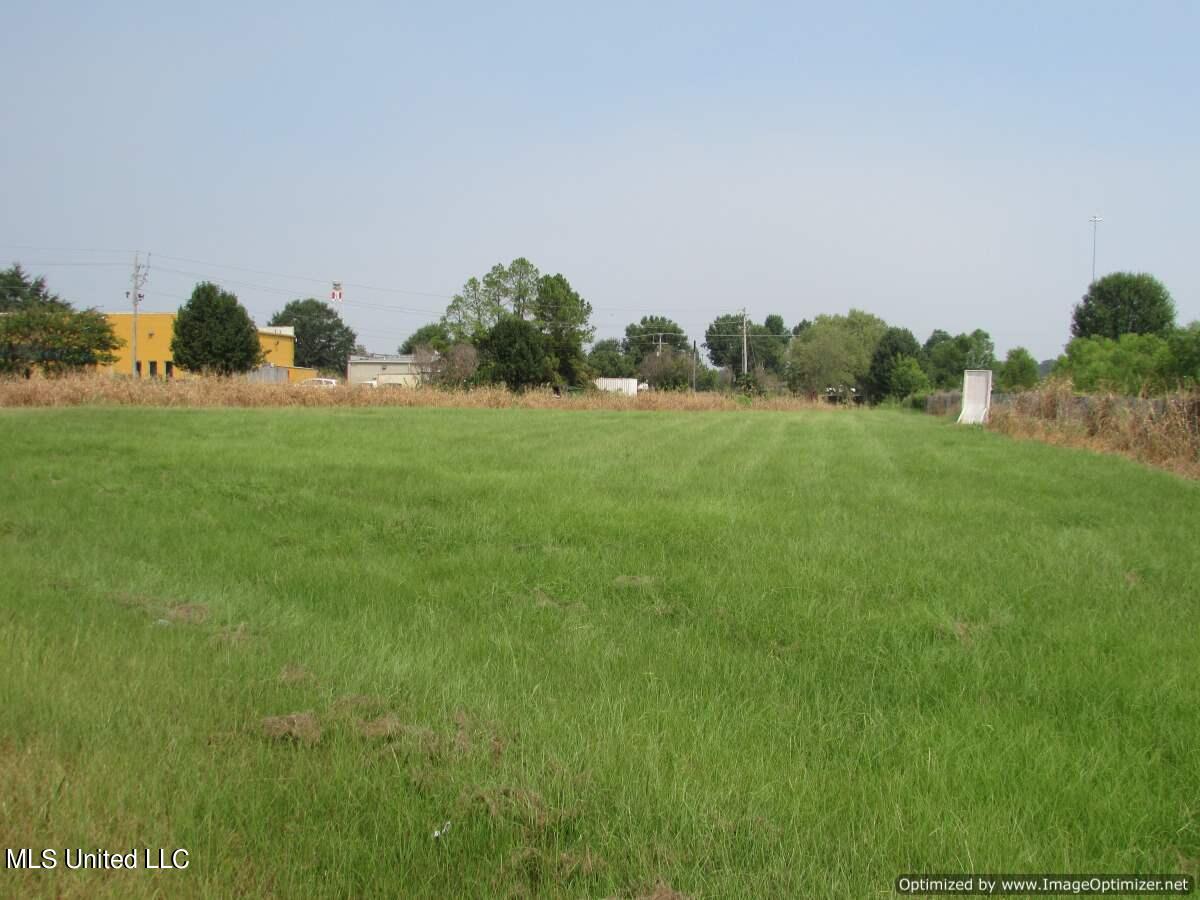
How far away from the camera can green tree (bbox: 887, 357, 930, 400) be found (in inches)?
2571

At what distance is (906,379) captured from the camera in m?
67.4

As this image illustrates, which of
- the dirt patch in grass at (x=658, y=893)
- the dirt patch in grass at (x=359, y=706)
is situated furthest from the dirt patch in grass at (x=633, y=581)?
the dirt patch in grass at (x=658, y=893)

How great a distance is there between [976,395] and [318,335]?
9016 centimetres

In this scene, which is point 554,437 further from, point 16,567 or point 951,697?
point 951,697

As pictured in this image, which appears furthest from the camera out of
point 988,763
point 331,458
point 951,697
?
point 331,458

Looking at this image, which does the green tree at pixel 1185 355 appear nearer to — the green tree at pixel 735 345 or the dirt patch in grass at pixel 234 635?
the dirt patch in grass at pixel 234 635

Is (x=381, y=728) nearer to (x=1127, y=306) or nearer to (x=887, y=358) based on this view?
(x=1127, y=306)

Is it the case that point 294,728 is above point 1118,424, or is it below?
below

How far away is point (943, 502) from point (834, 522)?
2.14 meters

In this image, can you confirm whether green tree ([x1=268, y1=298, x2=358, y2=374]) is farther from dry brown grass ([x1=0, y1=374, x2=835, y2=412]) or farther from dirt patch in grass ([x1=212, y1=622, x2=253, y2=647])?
dirt patch in grass ([x1=212, y1=622, x2=253, y2=647])

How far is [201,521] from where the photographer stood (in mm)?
8570

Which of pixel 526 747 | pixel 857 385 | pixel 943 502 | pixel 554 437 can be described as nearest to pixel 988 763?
pixel 526 747

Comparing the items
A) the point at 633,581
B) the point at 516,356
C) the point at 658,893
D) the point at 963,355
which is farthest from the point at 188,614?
the point at 963,355

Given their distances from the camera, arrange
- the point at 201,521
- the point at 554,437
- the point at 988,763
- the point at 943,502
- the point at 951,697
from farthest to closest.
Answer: the point at 554,437 → the point at 943,502 → the point at 201,521 → the point at 951,697 → the point at 988,763
